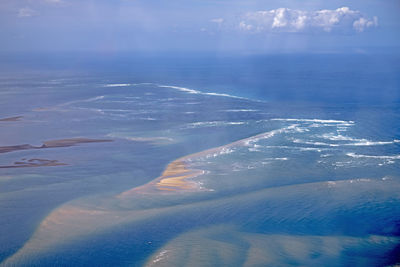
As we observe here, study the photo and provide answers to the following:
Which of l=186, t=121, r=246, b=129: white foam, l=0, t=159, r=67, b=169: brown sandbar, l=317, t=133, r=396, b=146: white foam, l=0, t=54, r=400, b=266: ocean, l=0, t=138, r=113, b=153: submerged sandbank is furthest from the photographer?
l=186, t=121, r=246, b=129: white foam

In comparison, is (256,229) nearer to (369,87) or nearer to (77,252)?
(77,252)

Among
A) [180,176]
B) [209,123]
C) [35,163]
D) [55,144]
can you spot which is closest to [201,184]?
[180,176]

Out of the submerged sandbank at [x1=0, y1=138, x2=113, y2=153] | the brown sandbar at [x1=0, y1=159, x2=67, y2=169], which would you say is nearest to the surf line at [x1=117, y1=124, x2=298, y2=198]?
the brown sandbar at [x1=0, y1=159, x2=67, y2=169]

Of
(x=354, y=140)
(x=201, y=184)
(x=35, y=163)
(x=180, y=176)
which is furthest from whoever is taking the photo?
(x=354, y=140)

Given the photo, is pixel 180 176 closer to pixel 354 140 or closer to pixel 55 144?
pixel 55 144

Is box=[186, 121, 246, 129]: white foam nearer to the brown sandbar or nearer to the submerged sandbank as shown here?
the submerged sandbank

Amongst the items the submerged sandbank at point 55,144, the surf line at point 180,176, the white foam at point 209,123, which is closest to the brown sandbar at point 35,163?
the submerged sandbank at point 55,144

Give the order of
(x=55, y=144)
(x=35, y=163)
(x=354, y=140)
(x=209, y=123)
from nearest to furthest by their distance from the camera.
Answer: (x=35, y=163)
(x=354, y=140)
(x=55, y=144)
(x=209, y=123)

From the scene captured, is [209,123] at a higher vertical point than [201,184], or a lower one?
higher
